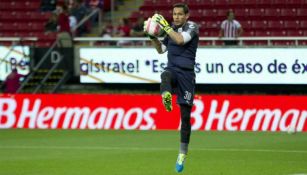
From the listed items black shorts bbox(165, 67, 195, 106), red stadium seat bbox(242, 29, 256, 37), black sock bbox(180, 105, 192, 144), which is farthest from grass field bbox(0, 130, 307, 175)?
red stadium seat bbox(242, 29, 256, 37)

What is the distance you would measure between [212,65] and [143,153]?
10495mm

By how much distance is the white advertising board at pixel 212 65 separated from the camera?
85.5 ft

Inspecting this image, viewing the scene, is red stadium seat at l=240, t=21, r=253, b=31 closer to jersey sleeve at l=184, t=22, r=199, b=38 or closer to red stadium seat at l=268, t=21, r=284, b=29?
red stadium seat at l=268, t=21, r=284, b=29

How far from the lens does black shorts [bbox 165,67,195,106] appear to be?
13.0m

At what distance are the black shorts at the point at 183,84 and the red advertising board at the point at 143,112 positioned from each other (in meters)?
9.24

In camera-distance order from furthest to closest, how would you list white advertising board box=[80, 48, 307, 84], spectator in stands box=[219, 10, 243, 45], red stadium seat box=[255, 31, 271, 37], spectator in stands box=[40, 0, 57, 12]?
spectator in stands box=[40, 0, 57, 12]
red stadium seat box=[255, 31, 271, 37]
spectator in stands box=[219, 10, 243, 45]
white advertising board box=[80, 48, 307, 84]

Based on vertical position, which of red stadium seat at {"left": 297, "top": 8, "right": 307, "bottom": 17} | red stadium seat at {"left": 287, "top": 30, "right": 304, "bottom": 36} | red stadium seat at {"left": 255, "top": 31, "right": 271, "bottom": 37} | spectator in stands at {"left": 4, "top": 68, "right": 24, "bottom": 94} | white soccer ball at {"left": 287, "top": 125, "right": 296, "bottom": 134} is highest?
red stadium seat at {"left": 297, "top": 8, "right": 307, "bottom": 17}

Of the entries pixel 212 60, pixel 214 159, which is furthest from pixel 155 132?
pixel 214 159

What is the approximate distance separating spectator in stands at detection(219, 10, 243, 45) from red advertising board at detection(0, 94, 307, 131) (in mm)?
4104

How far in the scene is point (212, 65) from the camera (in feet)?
87.7

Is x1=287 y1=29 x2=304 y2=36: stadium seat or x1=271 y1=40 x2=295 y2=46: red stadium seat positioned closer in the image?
x1=271 y1=40 x2=295 y2=46: red stadium seat

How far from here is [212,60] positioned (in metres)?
26.7

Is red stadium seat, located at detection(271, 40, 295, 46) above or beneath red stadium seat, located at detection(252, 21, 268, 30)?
beneath

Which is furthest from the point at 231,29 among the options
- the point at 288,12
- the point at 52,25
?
the point at 52,25
